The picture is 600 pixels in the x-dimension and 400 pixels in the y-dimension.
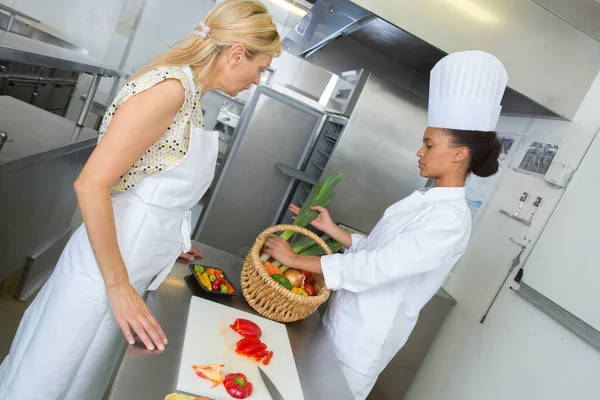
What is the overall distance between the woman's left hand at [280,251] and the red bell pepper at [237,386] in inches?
21.0

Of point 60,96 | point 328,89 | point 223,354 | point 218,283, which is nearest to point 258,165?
point 218,283

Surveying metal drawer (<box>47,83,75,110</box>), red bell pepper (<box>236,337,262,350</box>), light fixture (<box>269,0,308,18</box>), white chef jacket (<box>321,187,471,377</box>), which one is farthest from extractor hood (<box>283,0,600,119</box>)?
metal drawer (<box>47,83,75,110</box>)

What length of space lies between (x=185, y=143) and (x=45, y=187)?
4.95 ft

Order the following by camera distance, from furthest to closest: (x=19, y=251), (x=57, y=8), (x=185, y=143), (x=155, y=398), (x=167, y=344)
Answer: (x=57, y=8)
(x=19, y=251)
(x=185, y=143)
(x=167, y=344)
(x=155, y=398)

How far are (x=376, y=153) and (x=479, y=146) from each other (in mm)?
1334

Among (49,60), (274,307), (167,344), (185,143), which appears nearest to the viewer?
(167,344)

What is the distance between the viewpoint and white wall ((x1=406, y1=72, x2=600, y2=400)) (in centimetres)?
167

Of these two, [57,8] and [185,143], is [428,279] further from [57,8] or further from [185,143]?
[57,8]

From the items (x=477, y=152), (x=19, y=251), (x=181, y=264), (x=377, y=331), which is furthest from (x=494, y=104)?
(x=19, y=251)

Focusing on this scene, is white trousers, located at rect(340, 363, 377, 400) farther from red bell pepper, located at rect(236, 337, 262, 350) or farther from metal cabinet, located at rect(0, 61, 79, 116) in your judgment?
metal cabinet, located at rect(0, 61, 79, 116)

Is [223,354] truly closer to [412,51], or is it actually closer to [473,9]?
[473,9]

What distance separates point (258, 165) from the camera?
3.34 metres

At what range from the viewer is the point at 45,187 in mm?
2320

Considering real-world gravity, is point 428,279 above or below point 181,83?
below
